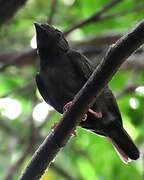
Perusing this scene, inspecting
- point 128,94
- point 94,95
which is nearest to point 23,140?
point 128,94

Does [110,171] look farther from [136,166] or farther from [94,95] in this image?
[94,95]

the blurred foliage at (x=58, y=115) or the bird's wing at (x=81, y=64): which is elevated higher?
the bird's wing at (x=81, y=64)

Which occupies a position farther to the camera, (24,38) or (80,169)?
(24,38)

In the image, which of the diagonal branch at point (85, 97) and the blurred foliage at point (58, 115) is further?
the blurred foliage at point (58, 115)

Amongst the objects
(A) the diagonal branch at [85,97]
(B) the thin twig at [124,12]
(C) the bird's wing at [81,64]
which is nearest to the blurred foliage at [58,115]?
(B) the thin twig at [124,12]

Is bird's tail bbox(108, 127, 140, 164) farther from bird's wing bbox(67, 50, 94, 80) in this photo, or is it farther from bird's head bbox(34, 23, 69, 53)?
bird's head bbox(34, 23, 69, 53)

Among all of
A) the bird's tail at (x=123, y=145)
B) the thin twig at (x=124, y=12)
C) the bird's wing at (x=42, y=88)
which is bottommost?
the bird's tail at (x=123, y=145)

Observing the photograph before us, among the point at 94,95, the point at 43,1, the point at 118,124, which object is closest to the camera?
the point at 94,95

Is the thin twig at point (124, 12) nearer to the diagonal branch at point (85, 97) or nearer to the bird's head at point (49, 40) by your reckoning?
the bird's head at point (49, 40)
